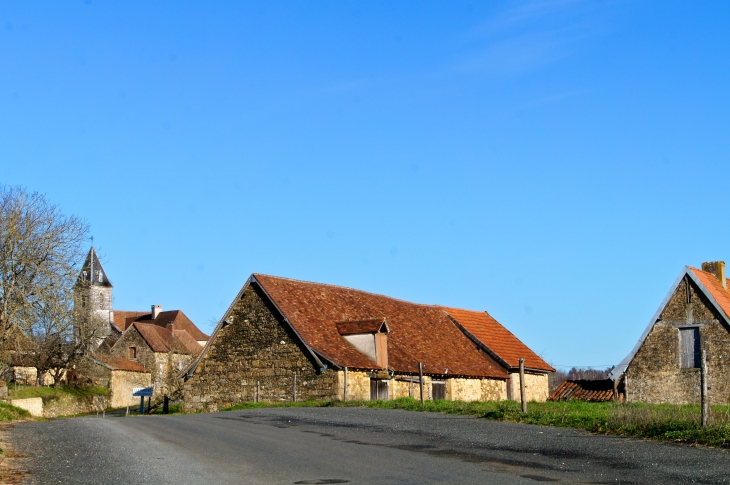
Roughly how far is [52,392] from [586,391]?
33.8 meters

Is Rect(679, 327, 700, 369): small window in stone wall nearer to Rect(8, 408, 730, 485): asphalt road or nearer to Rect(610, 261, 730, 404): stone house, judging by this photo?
Rect(610, 261, 730, 404): stone house

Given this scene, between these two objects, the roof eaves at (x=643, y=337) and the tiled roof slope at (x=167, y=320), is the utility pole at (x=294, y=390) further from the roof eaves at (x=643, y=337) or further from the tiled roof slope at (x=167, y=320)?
the tiled roof slope at (x=167, y=320)

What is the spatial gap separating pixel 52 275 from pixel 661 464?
34.2 metres

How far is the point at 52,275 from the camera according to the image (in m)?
39.9

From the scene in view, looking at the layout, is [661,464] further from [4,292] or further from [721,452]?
[4,292]

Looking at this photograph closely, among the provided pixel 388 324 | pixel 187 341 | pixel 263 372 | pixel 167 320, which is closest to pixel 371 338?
pixel 263 372

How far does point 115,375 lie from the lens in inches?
2421

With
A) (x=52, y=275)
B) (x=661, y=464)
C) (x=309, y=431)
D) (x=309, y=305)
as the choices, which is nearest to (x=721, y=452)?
(x=661, y=464)

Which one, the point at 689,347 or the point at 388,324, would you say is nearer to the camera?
the point at 689,347

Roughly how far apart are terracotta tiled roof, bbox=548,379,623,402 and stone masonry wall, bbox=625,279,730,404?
72.7 inches

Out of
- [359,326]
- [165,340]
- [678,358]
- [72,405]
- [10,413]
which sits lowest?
[72,405]

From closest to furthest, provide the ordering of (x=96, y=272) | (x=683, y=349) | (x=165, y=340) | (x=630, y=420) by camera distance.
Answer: (x=630, y=420)
(x=683, y=349)
(x=165, y=340)
(x=96, y=272)

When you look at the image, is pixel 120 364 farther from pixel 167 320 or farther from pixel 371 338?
pixel 371 338

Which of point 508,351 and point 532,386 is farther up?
point 508,351
